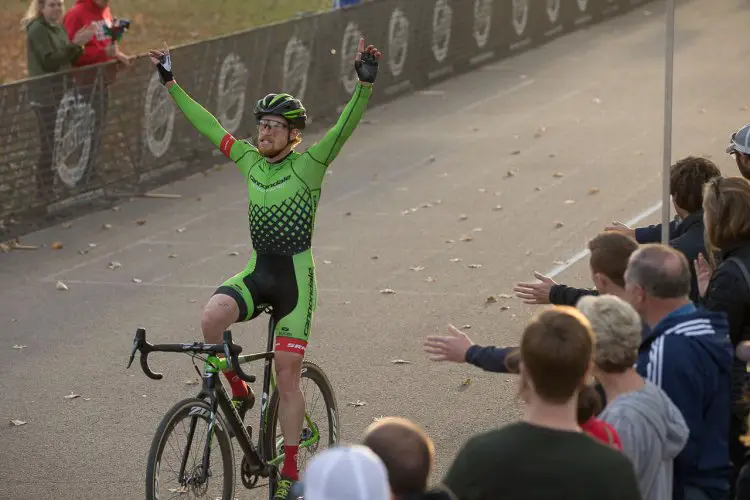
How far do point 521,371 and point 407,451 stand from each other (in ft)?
1.69

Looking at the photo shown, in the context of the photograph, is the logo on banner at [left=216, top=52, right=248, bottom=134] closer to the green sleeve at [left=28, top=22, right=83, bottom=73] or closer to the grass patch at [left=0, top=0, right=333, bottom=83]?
the green sleeve at [left=28, top=22, right=83, bottom=73]

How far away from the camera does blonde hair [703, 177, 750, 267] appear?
697 cm

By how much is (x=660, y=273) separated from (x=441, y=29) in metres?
19.6

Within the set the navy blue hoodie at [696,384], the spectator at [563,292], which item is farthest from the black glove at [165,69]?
the navy blue hoodie at [696,384]

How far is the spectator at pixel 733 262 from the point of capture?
6641mm

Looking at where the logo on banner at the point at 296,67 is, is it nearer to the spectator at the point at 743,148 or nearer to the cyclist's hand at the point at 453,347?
the spectator at the point at 743,148

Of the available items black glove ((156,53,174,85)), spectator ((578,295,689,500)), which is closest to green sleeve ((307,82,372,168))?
black glove ((156,53,174,85))

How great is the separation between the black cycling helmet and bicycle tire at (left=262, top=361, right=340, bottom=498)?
1329 millimetres

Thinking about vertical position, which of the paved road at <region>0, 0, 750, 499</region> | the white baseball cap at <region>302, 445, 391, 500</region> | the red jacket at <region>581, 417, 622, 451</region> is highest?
the white baseball cap at <region>302, 445, 391, 500</region>

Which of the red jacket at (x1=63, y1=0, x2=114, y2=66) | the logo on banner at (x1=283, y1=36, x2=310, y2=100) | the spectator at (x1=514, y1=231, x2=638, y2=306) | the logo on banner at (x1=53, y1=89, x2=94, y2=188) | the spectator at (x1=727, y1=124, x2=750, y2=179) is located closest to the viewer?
the spectator at (x1=514, y1=231, x2=638, y2=306)

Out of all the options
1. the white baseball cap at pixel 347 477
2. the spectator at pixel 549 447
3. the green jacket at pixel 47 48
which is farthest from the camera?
the green jacket at pixel 47 48

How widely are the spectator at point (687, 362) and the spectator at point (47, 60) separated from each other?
11.1 m

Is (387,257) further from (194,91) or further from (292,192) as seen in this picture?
(292,192)

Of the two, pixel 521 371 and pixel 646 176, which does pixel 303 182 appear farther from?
pixel 646 176
